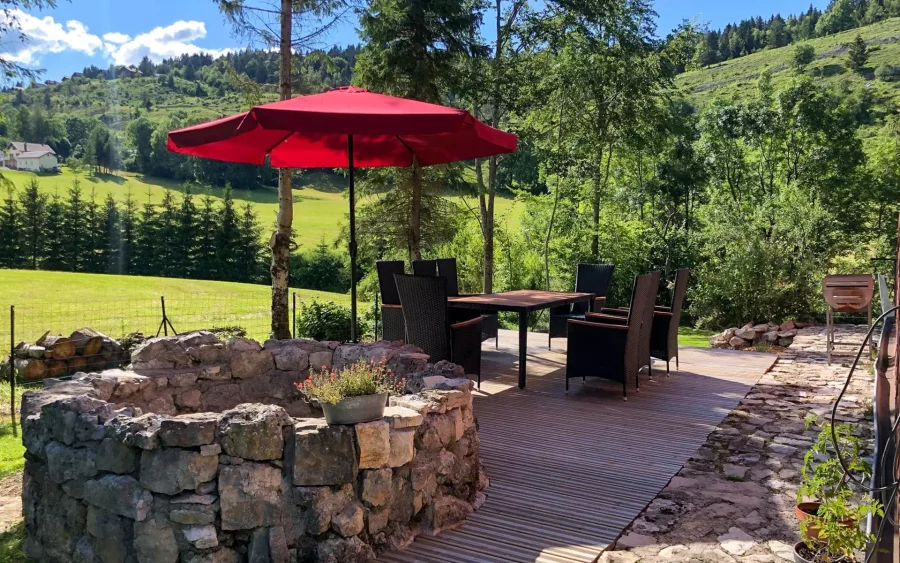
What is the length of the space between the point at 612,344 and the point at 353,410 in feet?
9.80

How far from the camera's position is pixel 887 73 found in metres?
44.0

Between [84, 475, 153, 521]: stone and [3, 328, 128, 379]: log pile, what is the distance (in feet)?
15.1

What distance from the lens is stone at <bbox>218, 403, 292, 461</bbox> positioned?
2809 millimetres

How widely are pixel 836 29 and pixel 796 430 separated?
74.1m

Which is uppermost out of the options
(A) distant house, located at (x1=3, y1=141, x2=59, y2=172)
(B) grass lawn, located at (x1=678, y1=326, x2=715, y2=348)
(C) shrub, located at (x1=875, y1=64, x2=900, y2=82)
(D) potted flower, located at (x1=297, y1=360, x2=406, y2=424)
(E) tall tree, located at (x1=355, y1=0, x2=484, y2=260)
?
(C) shrub, located at (x1=875, y1=64, x2=900, y2=82)

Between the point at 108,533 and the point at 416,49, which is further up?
the point at 416,49

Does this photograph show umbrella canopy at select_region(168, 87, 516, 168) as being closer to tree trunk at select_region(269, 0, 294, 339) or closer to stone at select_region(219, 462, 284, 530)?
tree trunk at select_region(269, 0, 294, 339)

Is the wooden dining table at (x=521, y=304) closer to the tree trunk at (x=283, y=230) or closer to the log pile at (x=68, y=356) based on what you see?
the tree trunk at (x=283, y=230)

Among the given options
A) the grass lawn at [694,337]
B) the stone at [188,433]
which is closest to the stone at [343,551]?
the stone at [188,433]

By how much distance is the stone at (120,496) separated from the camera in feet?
9.20

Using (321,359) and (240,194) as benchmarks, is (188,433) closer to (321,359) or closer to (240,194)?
(321,359)

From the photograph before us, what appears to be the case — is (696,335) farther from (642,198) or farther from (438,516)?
(438,516)

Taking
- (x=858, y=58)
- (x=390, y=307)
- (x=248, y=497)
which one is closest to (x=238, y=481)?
(x=248, y=497)

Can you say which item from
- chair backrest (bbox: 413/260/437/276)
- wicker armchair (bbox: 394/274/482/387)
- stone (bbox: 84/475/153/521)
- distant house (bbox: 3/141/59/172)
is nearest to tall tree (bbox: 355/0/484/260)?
chair backrest (bbox: 413/260/437/276)
